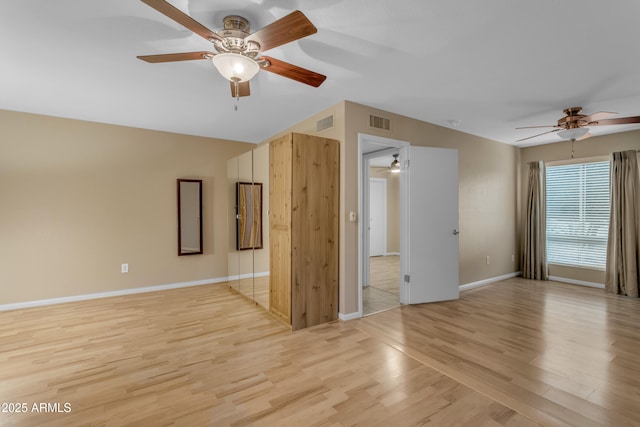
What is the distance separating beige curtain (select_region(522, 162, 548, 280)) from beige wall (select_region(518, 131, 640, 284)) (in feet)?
0.59

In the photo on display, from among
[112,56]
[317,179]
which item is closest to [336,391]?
[317,179]

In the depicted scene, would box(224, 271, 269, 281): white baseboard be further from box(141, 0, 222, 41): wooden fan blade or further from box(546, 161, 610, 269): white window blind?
box(546, 161, 610, 269): white window blind

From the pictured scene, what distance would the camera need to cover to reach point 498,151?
206 inches

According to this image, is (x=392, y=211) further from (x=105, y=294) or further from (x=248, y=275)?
(x=105, y=294)

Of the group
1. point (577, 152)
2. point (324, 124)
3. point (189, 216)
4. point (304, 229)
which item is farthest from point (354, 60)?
point (577, 152)

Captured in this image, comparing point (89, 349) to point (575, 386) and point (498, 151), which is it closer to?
point (575, 386)

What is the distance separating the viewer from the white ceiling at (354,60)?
5.97 ft

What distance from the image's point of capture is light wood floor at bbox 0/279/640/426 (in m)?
1.81

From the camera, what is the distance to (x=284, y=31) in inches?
63.8

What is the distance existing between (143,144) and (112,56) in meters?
2.35

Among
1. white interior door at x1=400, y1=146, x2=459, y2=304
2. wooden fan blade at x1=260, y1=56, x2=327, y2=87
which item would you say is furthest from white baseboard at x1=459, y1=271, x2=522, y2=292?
wooden fan blade at x1=260, y1=56, x2=327, y2=87

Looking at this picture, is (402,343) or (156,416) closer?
(156,416)

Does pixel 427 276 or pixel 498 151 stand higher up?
pixel 498 151

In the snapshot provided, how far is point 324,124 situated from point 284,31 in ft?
6.53
